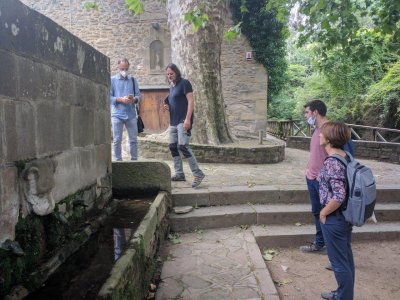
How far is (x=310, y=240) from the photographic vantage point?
14.6 ft

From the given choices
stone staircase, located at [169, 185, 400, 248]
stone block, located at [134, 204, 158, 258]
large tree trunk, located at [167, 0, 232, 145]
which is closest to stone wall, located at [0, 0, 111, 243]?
stone block, located at [134, 204, 158, 258]

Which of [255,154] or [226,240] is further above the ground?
[255,154]

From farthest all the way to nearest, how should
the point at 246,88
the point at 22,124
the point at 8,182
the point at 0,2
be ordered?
the point at 246,88 → the point at 22,124 → the point at 8,182 → the point at 0,2

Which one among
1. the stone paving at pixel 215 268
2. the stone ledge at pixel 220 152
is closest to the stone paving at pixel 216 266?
the stone paving at pixel 215 268

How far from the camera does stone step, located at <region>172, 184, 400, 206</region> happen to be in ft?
16.2

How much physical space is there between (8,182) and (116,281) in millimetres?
876

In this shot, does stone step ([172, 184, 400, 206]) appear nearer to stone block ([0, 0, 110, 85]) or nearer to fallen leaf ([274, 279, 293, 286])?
fallen leaf ([274, 279, 293, 286])

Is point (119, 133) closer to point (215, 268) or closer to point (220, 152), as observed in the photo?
point (220, 152)

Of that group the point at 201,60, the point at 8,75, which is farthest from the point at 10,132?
the point at 201,60

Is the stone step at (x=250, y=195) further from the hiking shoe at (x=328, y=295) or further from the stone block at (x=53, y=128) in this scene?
the stone block at (x=53, y=128)

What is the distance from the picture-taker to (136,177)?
459 centimetres

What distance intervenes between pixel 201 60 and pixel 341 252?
20.0ft

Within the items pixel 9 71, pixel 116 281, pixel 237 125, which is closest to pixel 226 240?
pixel 116 281

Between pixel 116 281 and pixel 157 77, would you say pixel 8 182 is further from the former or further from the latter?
pixel 157 77
